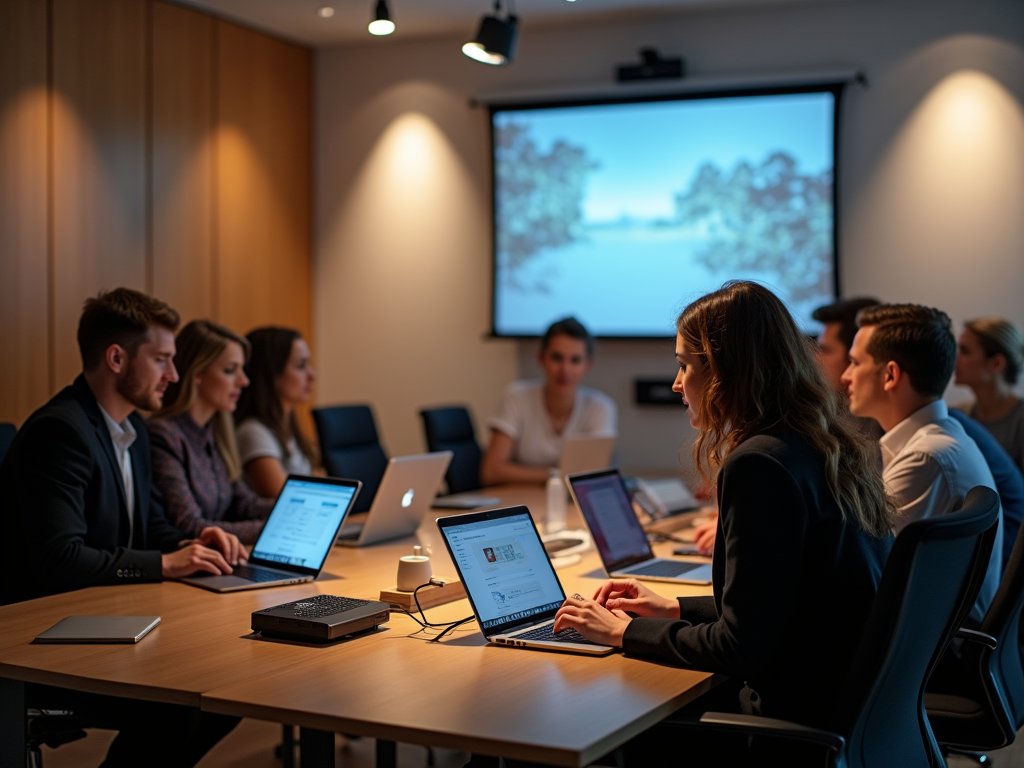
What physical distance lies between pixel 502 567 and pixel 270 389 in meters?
1.93

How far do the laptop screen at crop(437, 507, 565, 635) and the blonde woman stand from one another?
1.13 m

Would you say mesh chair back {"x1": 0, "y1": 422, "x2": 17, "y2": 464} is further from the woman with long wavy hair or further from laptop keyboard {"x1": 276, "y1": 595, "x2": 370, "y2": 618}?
the woman with long wavy hair

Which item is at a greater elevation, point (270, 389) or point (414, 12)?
point (414, 12)

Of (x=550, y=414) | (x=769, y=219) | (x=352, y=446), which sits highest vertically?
(x=769, y=219)

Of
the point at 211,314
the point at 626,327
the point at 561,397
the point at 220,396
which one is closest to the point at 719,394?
the point at 220,396

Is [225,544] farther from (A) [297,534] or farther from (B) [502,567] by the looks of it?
(B) [502,567]

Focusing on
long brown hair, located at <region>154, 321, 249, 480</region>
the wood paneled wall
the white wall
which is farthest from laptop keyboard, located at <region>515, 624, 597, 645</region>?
the wood paneled wall

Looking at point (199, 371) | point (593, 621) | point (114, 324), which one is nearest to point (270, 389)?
point (199, 371)

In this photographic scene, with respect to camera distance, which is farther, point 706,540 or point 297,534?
point 706,540

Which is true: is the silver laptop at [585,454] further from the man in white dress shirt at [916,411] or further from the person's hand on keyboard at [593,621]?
the person's hand on keyboard at [593,621]

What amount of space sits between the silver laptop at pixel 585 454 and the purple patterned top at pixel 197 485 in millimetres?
1213

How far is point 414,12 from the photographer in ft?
19.3

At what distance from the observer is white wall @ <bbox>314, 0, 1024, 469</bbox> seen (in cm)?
548

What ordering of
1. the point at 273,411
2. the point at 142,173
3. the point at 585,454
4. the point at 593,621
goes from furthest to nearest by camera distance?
the point at 142,173, the point at 585,454, the point at 273,411, the point at 593,621
